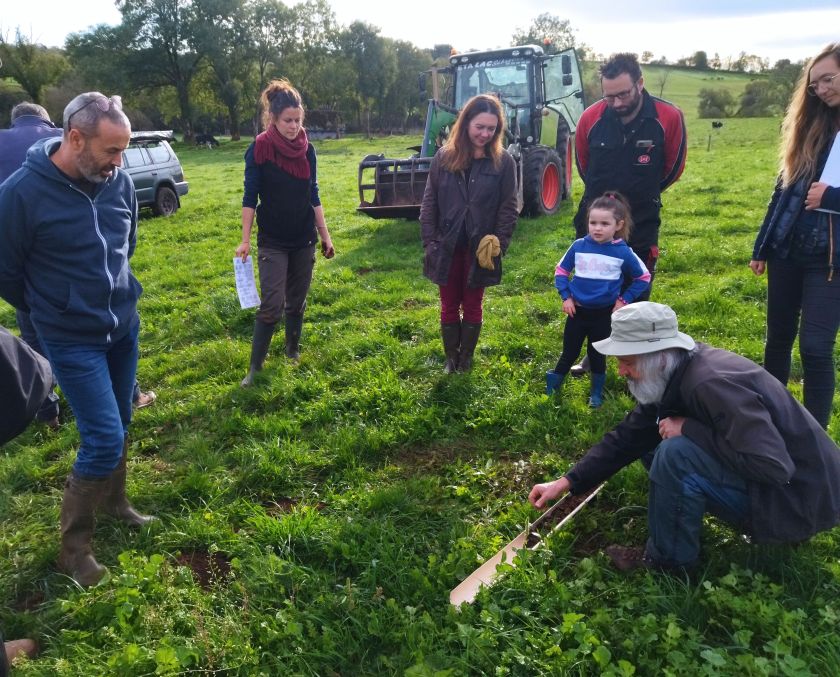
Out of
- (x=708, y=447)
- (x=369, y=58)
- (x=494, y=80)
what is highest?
(x=369, y=58)

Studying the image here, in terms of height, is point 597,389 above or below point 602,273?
below

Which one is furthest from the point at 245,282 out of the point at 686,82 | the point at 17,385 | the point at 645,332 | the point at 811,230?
the point at 686,82

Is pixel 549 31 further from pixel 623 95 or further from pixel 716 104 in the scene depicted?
pixel 623 95

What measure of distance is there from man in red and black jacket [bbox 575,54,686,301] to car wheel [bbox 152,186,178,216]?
432 inches

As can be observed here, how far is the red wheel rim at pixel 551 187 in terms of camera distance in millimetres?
10695

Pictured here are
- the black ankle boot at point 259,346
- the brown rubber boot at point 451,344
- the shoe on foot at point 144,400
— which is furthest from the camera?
the black ankle boot at point 259,346

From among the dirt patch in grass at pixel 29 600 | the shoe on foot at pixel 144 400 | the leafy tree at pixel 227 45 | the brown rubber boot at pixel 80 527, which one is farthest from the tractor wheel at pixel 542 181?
the leafy tree at pixel 227 45

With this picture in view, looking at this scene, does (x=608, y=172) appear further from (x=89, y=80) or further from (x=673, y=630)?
(x=89, y=80)

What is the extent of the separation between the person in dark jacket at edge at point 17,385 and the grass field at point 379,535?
0.83 metres

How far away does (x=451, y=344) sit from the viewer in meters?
4.64

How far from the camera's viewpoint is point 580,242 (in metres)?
3.85

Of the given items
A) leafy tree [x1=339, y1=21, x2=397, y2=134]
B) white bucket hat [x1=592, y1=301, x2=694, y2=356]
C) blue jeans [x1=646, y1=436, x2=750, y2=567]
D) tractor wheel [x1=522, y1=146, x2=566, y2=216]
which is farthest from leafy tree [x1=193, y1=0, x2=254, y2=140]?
blue jeans [x1=646, y1=436, x2=750, y2=567]

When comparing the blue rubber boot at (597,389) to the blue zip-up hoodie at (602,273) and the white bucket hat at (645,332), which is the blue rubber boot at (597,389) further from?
the white bucket hat at (645,332)

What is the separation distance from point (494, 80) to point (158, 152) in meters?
7.20
